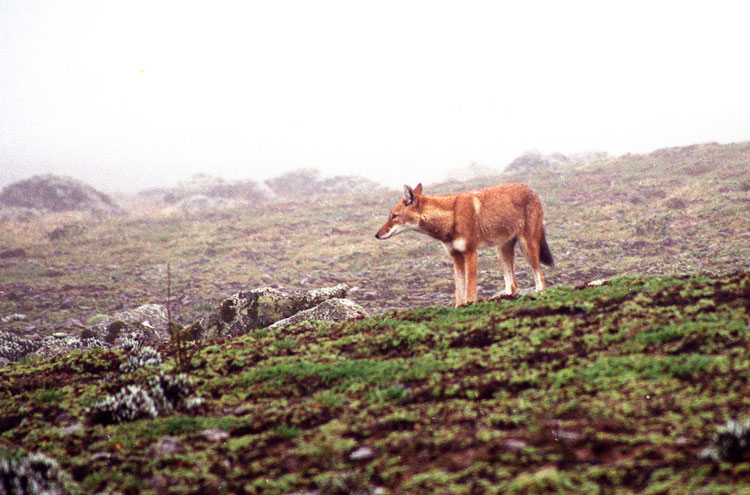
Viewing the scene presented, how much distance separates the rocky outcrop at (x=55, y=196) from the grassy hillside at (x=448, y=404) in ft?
125

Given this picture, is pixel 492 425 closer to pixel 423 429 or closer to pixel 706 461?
pixel 423 429

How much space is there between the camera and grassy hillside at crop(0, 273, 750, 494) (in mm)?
4422

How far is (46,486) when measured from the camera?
4.84 m

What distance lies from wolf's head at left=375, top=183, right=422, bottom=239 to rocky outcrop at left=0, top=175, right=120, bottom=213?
35439 mm

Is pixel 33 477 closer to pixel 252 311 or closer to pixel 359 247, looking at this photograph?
pixel 252 311

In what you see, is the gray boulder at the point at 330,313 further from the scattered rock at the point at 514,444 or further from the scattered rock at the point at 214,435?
the scattered rock at the point at 514,444

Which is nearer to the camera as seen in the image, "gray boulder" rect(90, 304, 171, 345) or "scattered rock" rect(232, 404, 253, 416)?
"scattered rock" rect(232, 404, 253, 416)

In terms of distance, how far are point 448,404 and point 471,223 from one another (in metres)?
6.69

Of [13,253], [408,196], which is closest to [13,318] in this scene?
[13,253]

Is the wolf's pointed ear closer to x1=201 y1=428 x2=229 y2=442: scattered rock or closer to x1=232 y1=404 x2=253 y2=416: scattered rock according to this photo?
x1=232 y1=404 x2=253 y2=416: scattered rock

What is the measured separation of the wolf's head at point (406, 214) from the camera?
12.3 meters

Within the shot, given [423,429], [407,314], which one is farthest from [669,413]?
[407,314]

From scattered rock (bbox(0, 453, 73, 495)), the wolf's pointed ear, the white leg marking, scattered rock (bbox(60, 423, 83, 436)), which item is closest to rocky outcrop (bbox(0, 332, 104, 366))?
scattered rock (bbox(60, 423, 83, 436))

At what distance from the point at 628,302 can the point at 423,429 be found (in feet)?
13.2
